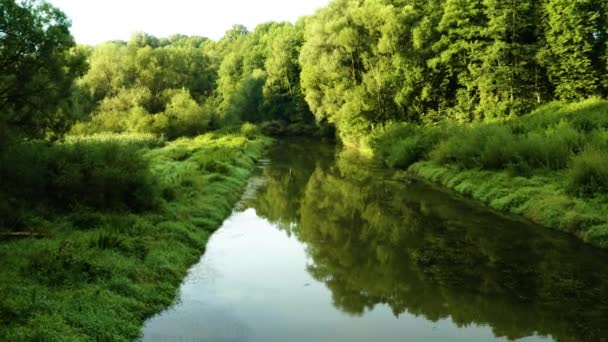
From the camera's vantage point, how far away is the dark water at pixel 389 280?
12148mm

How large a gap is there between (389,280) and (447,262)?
260 centimetres

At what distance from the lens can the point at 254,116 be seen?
88875 millimetres

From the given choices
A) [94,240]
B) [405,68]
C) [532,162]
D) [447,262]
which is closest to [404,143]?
[405,68]

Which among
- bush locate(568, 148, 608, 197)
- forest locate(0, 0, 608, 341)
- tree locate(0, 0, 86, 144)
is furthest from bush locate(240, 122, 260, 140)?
bush locate(568, 148, 608, 197)

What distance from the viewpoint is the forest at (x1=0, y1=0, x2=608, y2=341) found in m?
13.0

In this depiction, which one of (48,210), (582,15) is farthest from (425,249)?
(582,15)

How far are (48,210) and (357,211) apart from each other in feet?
45.8

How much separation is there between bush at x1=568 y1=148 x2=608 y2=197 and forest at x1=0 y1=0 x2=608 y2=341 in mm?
80

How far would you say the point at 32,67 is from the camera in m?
18.8

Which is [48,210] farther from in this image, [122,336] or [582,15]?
[582,15]

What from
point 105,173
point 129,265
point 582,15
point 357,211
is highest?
point 582,15

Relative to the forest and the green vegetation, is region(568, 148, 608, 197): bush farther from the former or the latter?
the green vegetation

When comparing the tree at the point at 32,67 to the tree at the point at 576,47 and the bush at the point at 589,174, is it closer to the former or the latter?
the bush at the point at 589,174

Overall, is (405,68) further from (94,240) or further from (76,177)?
(94,240)
